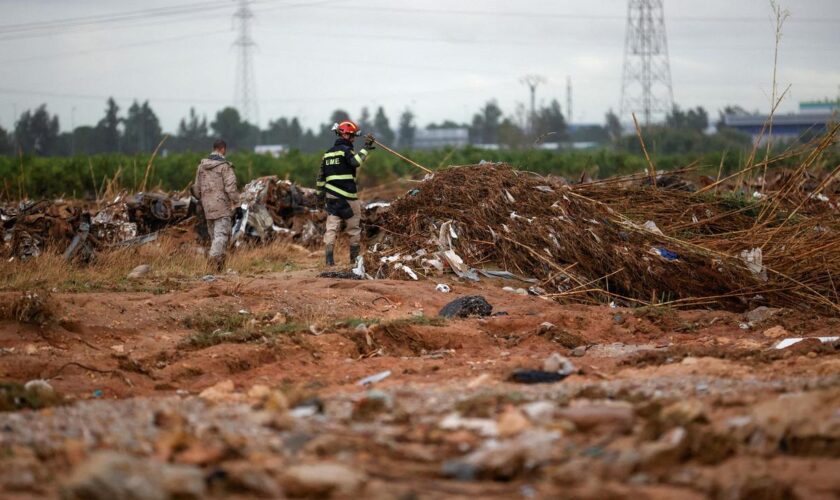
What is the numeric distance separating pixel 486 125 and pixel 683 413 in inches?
3338

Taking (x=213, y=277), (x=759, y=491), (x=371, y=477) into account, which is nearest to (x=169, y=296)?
(x=213, y=277)

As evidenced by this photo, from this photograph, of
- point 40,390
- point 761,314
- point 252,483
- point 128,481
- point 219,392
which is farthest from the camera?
point 761,314

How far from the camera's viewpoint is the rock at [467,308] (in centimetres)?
980

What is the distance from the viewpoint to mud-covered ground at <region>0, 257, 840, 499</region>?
4016 mm

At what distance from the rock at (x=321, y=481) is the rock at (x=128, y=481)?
0.35 meters

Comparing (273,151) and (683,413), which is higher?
(273,151)

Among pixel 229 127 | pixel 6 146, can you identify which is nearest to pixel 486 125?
pixel 229 127

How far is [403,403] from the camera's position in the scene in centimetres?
552

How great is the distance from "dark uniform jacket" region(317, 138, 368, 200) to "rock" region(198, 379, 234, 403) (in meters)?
5.90

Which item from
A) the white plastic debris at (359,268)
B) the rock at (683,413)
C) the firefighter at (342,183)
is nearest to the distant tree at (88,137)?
the firefighter at (342,183)

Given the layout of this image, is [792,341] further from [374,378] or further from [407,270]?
[407,270]

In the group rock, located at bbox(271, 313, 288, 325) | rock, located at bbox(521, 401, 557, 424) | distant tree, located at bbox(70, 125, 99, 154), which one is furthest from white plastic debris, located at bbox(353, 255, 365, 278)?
distant tree, located at bbox(70, 125, 99, 154)

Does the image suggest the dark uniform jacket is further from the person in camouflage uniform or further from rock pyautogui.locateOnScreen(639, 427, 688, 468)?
rock pyautogui.locateOnScreen(639, 427, 688, 468)

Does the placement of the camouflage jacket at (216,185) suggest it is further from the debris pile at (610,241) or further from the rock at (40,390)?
the rock at (40,390)
